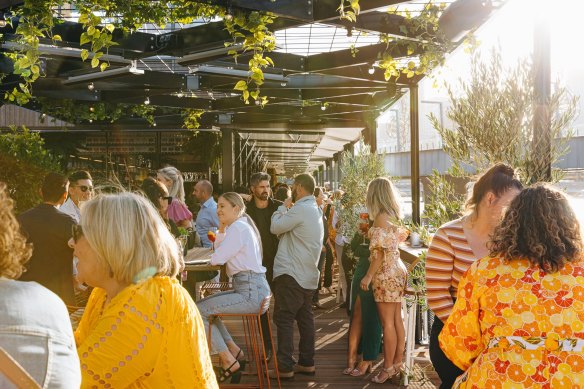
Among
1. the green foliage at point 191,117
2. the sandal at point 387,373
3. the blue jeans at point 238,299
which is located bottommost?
the sandal at point 387,373

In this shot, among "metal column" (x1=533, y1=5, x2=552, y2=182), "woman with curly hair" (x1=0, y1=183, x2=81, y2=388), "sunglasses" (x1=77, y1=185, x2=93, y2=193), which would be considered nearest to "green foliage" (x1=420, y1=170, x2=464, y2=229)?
"metal column" (x1=533, y1=5, x2=552, y2=182)

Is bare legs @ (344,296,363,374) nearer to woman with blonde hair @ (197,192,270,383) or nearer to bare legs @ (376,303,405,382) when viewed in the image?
bare legs @ (376,303,405,382)

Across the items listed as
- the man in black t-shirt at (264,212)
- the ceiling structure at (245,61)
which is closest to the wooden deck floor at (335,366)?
the man in black t-shirt at (264,212)

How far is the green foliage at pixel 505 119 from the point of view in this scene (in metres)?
4.01

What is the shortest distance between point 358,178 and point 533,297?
31.5 ft

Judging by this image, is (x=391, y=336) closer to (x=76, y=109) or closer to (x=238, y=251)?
(x=238, y=251)

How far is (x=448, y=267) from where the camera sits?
11.2 ft

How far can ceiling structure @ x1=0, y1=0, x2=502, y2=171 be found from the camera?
528 cm

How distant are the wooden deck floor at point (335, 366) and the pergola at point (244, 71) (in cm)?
234

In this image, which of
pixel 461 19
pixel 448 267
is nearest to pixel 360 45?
pixel 461 19

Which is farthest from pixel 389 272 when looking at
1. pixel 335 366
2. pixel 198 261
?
pixel 198 261

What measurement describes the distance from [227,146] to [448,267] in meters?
10.8

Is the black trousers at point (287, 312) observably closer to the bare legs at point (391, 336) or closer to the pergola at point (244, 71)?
the bare legs at point (391, 336)

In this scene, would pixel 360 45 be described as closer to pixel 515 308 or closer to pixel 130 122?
pixel 515 308
